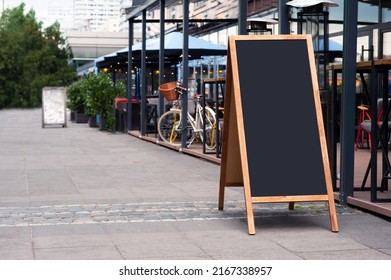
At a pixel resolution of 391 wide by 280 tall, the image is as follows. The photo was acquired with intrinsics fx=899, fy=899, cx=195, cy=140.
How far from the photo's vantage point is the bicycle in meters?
15.9

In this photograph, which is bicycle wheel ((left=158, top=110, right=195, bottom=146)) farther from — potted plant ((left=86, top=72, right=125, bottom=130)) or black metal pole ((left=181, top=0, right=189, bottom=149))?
potted plant ((left=86, top=72, right=125, bottom=130))

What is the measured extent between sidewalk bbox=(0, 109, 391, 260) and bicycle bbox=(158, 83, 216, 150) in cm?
302

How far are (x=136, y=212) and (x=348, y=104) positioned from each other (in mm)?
2311

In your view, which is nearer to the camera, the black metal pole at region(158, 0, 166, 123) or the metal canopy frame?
the metal canopy frame

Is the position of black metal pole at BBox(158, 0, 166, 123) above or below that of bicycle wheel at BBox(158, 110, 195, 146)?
above

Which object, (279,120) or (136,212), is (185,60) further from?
(279,120)

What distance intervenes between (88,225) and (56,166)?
600 centimetres

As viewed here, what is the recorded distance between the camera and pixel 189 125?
17031mm

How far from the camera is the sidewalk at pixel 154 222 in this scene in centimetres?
635

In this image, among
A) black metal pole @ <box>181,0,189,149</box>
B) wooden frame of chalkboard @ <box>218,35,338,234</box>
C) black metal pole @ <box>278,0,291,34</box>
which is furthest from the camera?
black metal pole @ <box>181,0,189,149</box>

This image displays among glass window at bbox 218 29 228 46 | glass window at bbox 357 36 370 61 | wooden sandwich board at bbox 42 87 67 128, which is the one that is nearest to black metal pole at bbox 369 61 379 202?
glass window at bbox 357 36 370 61

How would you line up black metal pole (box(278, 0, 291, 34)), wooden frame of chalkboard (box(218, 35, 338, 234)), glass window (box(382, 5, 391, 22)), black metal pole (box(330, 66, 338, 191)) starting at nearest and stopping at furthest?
wooden frame of chalkboard (box(218, 35, 338, 234)) < black metal pole (box(330, 66, 338, 191)) < black metal pole (box(278, 0, 291, 34)) < glass window (box(382, 5, 391, 22))
